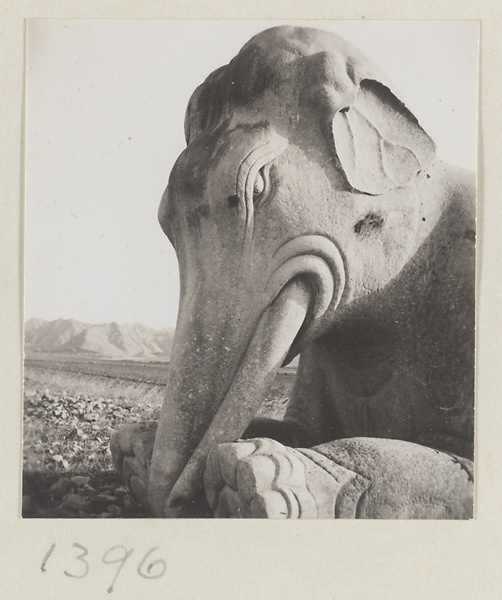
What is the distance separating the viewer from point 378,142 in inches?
97.7

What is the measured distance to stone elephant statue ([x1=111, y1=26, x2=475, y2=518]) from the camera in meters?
2.31

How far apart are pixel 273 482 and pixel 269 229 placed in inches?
23.2

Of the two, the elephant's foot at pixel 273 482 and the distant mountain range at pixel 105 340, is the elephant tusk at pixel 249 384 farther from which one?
the distant mountain range at pixel 105 340

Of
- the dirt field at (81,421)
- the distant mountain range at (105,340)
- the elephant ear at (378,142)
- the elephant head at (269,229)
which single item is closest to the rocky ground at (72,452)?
the dirt field at (81,421)

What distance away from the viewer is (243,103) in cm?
245

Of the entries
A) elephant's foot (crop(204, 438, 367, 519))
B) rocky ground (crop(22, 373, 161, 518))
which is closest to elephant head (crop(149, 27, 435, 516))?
elephant's foot (crop(204, 438, 367, 519))
